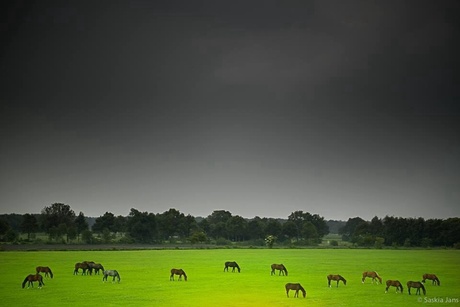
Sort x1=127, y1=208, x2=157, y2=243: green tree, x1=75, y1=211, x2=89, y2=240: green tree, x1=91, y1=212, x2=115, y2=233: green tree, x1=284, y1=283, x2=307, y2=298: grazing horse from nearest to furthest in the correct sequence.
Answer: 1. x1=284, y1=283, x2=307, y2=298: grazing horse
2. x1=127, y1=208, x2=157, y2=243: green tree
3. x1=75, y1=211, x2=89, y2=240: green tree
4. x1=91, y1=212, x2=115, y2=233: green tree

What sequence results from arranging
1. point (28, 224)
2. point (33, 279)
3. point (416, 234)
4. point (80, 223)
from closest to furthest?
point (33, 279)
point (416, 234)
point (28, 224)
point (80, 223)

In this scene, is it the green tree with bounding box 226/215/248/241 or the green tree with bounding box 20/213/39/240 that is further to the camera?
the green tree with bounding box 226/215/248/241

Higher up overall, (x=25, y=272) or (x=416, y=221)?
(x=416, y=221)

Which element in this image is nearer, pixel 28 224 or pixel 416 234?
pixel 416 234

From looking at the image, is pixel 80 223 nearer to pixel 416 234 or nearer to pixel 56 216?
pixel 56 216

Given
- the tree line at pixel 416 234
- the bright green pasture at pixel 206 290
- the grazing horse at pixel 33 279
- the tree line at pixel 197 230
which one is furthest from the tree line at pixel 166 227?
the grazing horse at pixel 33 279

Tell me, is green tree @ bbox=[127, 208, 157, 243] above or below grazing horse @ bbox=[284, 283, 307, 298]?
above

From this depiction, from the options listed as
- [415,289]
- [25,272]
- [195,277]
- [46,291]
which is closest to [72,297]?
[46,291]

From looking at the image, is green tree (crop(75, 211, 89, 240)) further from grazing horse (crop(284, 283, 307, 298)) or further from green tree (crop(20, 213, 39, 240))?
grazing horse (crop(284, 283, 307, 298))

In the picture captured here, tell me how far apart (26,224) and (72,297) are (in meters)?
123

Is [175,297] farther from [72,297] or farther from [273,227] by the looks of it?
[273,227]

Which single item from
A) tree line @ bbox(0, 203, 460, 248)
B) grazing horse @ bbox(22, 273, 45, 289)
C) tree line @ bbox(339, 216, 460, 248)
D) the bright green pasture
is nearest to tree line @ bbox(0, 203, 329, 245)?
tree line @ bbox(0, 203, 460, 248)

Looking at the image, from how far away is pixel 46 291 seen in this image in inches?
1444

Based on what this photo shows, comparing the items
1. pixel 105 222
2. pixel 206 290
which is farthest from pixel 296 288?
pixel 105 222
